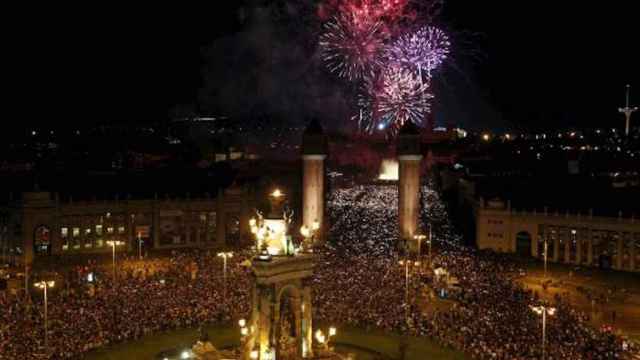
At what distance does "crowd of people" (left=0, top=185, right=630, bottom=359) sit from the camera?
3976 cm

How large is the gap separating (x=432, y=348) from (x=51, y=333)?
2011 centimetres

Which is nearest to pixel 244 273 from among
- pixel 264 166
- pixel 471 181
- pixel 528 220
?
pixel 528 220

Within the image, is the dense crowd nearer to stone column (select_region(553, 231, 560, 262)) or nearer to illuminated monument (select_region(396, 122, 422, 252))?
illuminated monument (select_region(396, 122, 422, 252))

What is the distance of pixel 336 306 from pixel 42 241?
35.2 m

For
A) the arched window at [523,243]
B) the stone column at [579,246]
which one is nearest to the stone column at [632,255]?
the stone column at [579,246]

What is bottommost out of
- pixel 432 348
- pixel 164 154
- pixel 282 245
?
pixel 432 348

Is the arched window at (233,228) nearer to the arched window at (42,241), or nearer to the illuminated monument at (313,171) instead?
the illuminated monument at (313,171)

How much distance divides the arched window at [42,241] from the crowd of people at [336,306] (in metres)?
9.36

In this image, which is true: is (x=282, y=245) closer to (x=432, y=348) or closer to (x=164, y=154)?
(x=432, y=348)

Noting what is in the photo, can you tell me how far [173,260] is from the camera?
64.8m

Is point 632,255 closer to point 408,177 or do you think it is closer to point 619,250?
point 619,250

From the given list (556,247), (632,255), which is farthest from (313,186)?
(632,255)

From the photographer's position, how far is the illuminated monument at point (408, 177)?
7694cm

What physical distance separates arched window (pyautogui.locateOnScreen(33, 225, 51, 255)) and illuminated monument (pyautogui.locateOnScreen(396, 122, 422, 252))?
33140 millimetres
